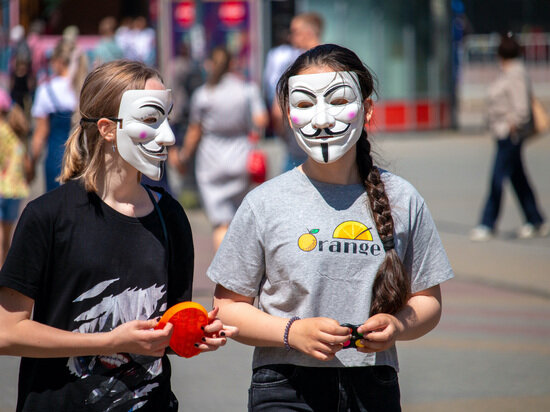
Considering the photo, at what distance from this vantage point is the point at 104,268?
8.60 feet

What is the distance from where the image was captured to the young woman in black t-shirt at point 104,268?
2.52 metres

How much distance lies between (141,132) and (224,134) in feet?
18.3

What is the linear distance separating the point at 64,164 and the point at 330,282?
850 millimetres

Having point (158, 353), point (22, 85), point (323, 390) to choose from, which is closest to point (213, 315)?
point (158, 353)

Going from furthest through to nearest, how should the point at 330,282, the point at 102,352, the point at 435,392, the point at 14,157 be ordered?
the point at 14,157
the point at 435,392
the point at 330,282
the point at 102,352

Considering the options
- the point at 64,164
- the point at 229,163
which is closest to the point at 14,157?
the point at 229,163

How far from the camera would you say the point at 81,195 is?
2.67 metres

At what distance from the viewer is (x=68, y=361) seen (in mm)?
2613

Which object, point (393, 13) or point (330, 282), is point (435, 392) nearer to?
point (330, 282)

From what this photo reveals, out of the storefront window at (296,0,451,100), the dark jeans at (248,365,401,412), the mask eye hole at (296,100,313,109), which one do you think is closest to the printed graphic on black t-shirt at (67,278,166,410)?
the dark jeans at (248,365,401,412)

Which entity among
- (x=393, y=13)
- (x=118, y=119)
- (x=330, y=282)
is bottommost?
(x=330, y=282)

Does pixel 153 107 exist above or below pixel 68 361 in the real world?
above

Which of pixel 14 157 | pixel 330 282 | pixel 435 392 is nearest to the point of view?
pixel 330 282

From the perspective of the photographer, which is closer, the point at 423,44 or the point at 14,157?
the point at 14,157
